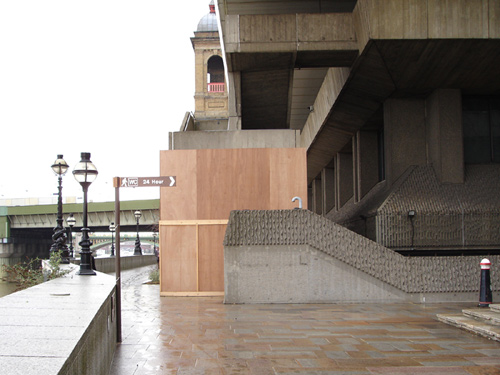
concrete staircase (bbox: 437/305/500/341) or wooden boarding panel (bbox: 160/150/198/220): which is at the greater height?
wooden boarding panel (bbox: 160/150/198/220)

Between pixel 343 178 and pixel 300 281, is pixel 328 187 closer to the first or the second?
pixel 343 178

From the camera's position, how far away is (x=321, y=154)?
36.2 metres

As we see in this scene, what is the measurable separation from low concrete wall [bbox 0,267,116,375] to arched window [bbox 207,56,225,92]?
66.0m

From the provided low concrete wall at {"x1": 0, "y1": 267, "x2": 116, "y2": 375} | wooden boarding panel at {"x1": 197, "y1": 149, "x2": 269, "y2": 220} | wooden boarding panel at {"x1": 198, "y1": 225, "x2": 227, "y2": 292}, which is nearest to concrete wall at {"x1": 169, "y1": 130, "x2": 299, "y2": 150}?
wooden boarding panel at {"x1": 197, "y1": 149, "x2": 269, "y2": 220}

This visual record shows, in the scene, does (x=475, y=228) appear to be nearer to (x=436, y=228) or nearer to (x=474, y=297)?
(x=436, y=228)

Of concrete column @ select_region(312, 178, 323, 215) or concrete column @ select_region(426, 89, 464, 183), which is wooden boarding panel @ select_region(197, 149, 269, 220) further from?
concrete column @ select_region(312, 178, 323, 215)

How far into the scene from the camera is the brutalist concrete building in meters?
14.5

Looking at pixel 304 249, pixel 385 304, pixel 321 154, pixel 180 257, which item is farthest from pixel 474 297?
pixel 321 154

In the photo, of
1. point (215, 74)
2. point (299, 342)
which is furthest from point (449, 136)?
point (215, 74)

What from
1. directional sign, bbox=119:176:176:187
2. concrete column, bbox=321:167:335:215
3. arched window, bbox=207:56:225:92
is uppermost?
arched window, bbox=207:56:225:92

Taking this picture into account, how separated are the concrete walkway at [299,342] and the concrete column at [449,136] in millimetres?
7720

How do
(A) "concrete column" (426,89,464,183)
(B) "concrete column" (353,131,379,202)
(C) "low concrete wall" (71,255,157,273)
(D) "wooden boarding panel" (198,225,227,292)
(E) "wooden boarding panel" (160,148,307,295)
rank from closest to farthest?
(D) "wooden boarding panel" (198,225,227,292), (E) "wooden boarding panel" (160,148,307,295), (A) "concrete column" (426,89,464,183), (B) "concrete column" (353,131,379,202), (C) "low concrete wall" (71,255,157,273)

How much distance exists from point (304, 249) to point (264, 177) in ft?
10.1

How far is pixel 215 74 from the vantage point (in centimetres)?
7462
